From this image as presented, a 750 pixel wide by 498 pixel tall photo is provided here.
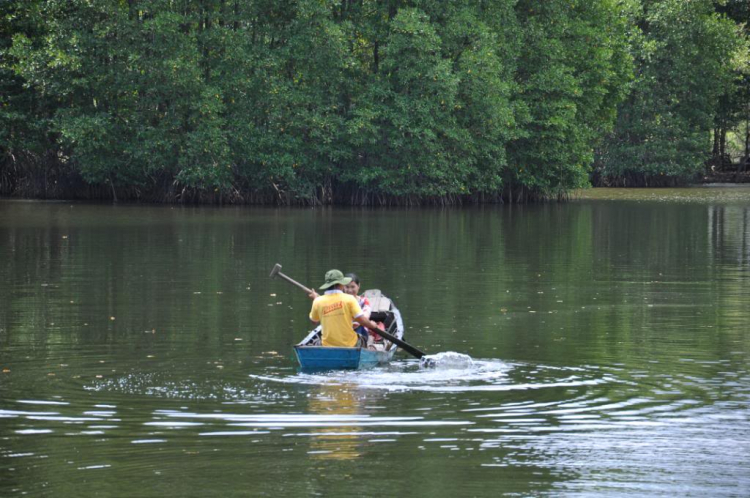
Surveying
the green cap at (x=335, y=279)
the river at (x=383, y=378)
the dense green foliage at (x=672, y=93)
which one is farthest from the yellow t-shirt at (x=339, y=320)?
the dense green foliage at (x=672, y=93)

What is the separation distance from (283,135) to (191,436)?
4286 cm

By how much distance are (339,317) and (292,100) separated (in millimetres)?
37619

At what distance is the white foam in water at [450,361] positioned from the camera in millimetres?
14219

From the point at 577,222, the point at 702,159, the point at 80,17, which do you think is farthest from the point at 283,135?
the point at 702,159

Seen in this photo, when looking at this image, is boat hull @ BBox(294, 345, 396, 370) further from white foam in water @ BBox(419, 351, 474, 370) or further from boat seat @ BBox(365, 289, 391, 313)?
boat seat @ BBox(365, 289, 391, 313)

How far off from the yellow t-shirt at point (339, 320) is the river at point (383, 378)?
23.8 inches

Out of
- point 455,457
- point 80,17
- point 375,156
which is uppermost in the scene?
point 80,17

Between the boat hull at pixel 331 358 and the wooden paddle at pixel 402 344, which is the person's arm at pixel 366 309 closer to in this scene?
the wooden paddle at pixel 402 344

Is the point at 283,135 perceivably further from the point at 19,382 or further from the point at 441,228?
the point at 19,382

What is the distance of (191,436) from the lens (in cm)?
1084

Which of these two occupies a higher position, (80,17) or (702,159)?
(80,17)

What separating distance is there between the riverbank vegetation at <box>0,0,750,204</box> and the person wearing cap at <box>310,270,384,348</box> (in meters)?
35.9

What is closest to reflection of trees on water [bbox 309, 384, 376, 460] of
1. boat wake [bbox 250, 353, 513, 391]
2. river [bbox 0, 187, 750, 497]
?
river [bbox 0, 187, 750, 497]

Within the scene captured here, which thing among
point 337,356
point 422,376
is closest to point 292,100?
point 337,356
